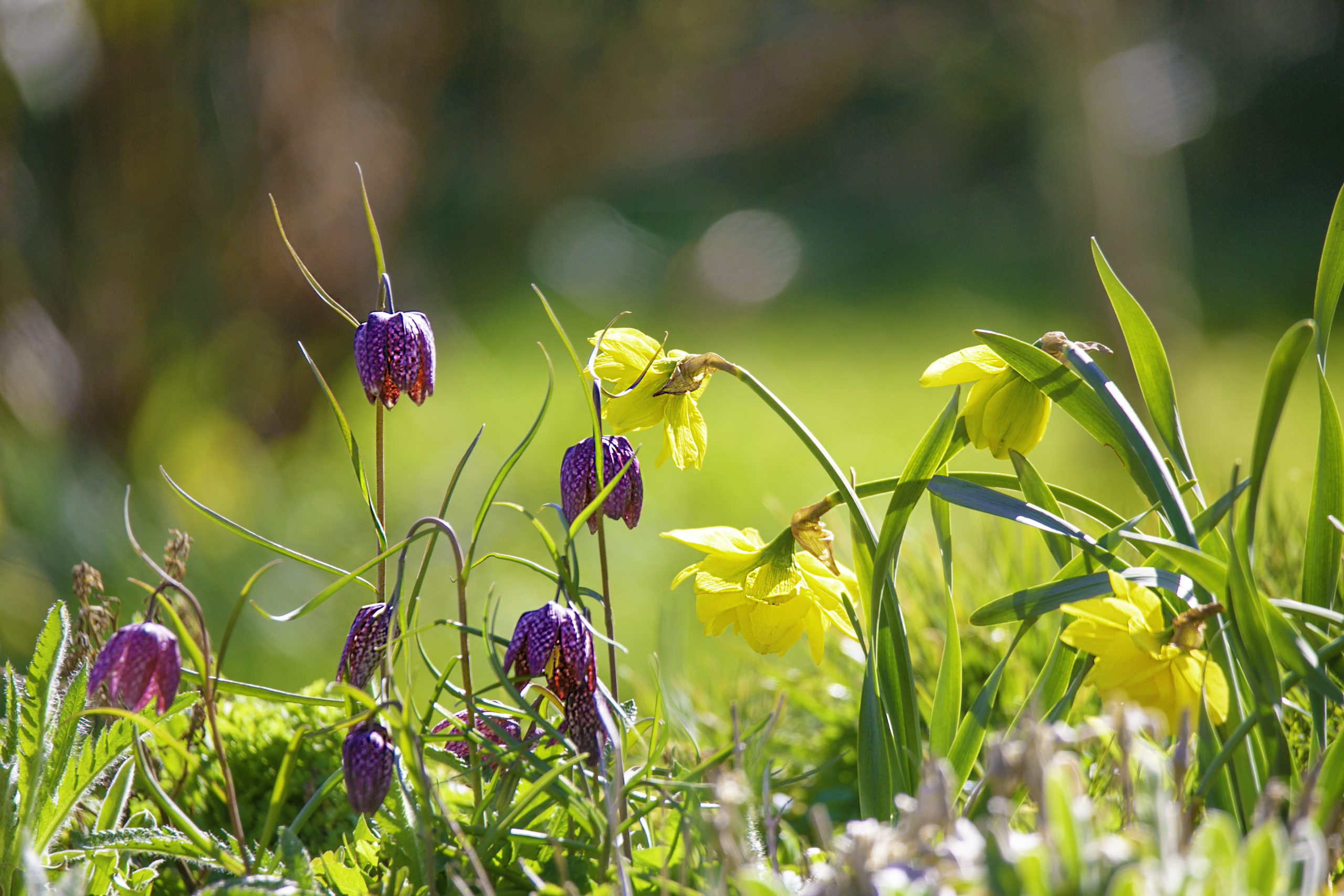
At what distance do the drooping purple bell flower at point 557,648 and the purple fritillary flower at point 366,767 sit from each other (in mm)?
62

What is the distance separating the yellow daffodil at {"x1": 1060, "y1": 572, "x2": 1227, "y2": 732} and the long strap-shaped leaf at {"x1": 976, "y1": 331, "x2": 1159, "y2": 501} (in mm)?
73

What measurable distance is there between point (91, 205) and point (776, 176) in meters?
4.10

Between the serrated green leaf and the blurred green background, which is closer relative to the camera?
the serrated green leaf

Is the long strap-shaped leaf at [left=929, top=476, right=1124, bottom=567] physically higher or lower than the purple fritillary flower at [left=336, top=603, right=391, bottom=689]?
higher

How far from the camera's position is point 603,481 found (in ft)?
1.74

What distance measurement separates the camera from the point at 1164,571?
51 centimetres

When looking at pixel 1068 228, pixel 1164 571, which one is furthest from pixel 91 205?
pixel 1068 228

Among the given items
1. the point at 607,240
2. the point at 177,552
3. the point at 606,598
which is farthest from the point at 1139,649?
the point at 607,240

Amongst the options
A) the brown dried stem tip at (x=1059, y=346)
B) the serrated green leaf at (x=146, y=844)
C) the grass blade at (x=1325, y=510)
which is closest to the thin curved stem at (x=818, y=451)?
the brown dried stem tip at (x=1059, y=346)

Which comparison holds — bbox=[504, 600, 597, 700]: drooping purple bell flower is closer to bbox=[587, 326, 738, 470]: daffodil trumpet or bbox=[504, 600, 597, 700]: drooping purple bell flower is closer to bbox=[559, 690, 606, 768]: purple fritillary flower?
bbox=[559, 690, 606, 768]: purple fritillary flower

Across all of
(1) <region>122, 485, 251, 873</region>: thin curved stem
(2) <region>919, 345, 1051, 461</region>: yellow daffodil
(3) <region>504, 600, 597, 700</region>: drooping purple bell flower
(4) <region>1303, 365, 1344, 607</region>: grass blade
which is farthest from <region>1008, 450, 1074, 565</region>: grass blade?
(1) <region>122, 485, 251, 873</region>: thin curved stem

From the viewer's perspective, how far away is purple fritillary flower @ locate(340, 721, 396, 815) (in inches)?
17.3

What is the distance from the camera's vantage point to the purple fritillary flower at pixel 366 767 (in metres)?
0.44

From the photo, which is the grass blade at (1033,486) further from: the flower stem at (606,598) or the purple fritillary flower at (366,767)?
the purple fritillary flower at (366,767)
